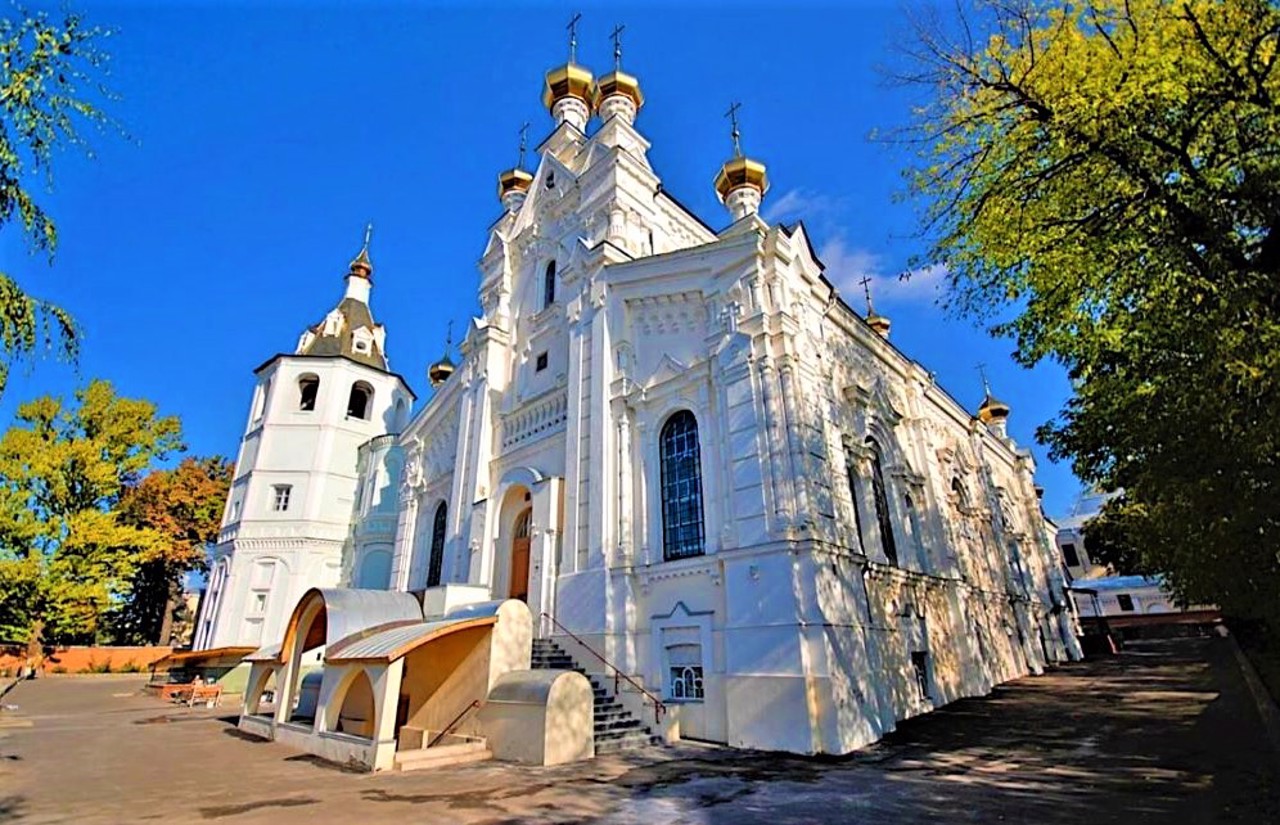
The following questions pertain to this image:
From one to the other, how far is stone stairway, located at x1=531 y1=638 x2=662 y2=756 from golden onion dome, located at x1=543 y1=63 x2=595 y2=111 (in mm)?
19359

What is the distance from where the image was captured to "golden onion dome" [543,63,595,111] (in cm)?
2231

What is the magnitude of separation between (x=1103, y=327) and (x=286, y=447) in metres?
30.8

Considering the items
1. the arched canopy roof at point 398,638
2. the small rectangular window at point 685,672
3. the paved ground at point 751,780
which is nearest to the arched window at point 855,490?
the paved ground at point 751,780

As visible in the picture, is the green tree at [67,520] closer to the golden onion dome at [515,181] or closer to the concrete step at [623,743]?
the golden onion dome at [515,181]

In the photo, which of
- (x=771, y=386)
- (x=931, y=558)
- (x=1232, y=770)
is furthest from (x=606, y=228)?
(x=1232, y=770)

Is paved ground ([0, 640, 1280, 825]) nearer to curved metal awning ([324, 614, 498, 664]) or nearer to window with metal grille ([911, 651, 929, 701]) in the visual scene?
window with metal grille ([911, 651, 929, 701])

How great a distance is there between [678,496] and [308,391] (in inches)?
975

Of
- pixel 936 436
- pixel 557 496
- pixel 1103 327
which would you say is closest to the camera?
pixel 1103 327

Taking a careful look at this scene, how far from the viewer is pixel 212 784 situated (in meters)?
8.22

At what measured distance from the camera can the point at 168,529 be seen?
106ft

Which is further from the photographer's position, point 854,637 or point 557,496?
point 557,496

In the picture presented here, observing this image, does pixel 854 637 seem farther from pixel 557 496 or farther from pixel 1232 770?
pixel 557 496

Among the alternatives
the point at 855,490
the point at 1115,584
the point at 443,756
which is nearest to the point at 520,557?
the point at 443,756

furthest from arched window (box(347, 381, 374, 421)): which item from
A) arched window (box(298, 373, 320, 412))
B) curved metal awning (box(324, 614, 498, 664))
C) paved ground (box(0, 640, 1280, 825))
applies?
curved metal awning (box(324, 614, 498, 664))
